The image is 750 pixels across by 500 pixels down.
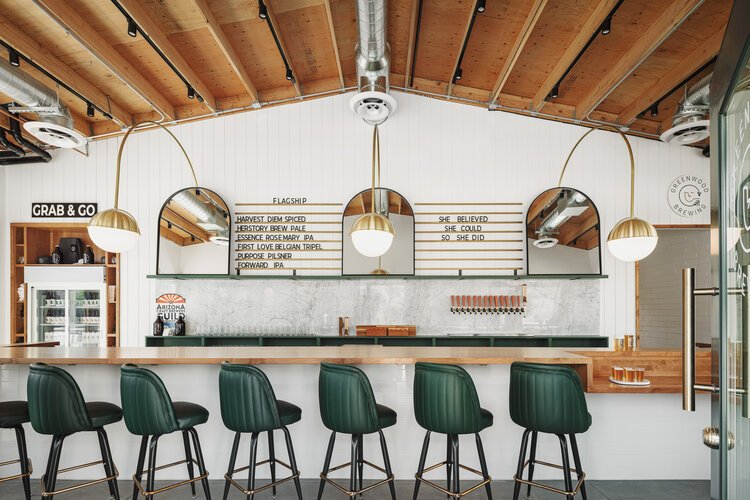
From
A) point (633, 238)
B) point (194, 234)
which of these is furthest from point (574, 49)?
point (194, 234)

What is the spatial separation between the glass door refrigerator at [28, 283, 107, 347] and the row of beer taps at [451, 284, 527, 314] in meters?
4.36

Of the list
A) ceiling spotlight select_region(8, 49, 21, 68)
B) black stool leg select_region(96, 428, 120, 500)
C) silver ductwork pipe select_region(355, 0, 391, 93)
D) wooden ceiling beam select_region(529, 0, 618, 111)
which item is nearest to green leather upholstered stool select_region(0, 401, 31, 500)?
black stool leg select_region(96, 428, 120, 500)

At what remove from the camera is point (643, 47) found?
3.95 metres

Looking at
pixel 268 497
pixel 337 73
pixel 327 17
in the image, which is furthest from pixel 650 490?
pixel 337 73

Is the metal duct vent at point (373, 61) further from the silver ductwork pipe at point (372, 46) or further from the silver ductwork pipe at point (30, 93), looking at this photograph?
the silver ductwork pipe at point (30, 93)

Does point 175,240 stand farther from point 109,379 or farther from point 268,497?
point 268,497

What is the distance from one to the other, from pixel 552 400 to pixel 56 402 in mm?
2895

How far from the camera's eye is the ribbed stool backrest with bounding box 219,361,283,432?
288 cm

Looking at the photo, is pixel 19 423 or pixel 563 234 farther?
pixel 563 234

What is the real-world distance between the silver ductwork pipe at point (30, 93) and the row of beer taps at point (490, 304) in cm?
435

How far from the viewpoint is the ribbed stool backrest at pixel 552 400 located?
108 inches

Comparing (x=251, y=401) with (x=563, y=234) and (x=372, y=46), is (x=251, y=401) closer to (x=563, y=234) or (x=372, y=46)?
(x=372, y=46)

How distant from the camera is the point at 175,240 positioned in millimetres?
5746

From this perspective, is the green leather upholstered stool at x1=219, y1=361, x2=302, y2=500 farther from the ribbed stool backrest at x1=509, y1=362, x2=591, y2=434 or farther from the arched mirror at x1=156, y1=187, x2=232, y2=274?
the arched mirror at x1=156, y1=187, x2=232, y2=274
